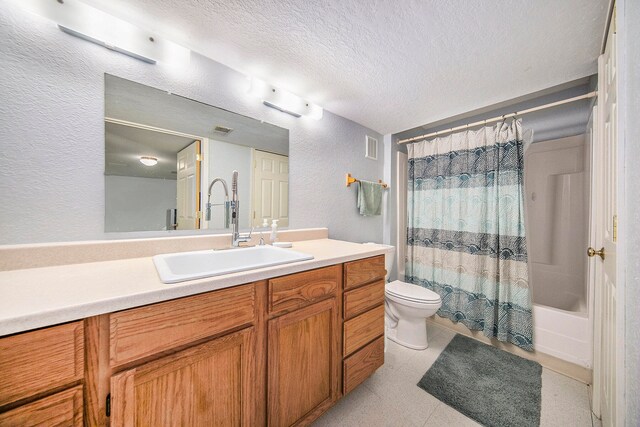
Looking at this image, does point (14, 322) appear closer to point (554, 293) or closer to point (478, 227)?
point (478, 227)

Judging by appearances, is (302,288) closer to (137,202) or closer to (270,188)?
(270,188)

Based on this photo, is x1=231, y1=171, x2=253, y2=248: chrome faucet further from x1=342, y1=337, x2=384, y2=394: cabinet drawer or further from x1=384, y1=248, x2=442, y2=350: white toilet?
x1=384, y1=248, x2=442, y2=350: white toilet

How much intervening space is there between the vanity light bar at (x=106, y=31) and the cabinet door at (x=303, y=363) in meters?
1.44

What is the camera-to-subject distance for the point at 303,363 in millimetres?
1027

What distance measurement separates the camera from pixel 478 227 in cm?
195

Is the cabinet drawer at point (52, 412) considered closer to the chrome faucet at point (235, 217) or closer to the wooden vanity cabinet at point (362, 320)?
the chrome faucet at point (235, 217)

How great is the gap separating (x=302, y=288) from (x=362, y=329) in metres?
0.55

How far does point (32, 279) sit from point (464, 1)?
1979 mm

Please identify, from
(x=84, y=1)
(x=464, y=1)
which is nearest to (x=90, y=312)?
(x=84, y=1)

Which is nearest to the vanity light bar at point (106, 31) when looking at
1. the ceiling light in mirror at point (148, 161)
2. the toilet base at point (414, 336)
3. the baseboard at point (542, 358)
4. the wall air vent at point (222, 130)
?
the wall air vent at point (222, 130)

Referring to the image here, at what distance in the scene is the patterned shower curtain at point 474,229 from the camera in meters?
1.76

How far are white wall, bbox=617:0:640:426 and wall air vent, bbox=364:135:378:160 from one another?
5.52ft

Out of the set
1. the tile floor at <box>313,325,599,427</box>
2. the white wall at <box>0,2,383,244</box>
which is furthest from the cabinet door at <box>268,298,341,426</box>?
the white wall at <box>0,2,383,244</box>

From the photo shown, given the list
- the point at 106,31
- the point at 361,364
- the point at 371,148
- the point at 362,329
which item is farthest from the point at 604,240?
the point at 106,31
